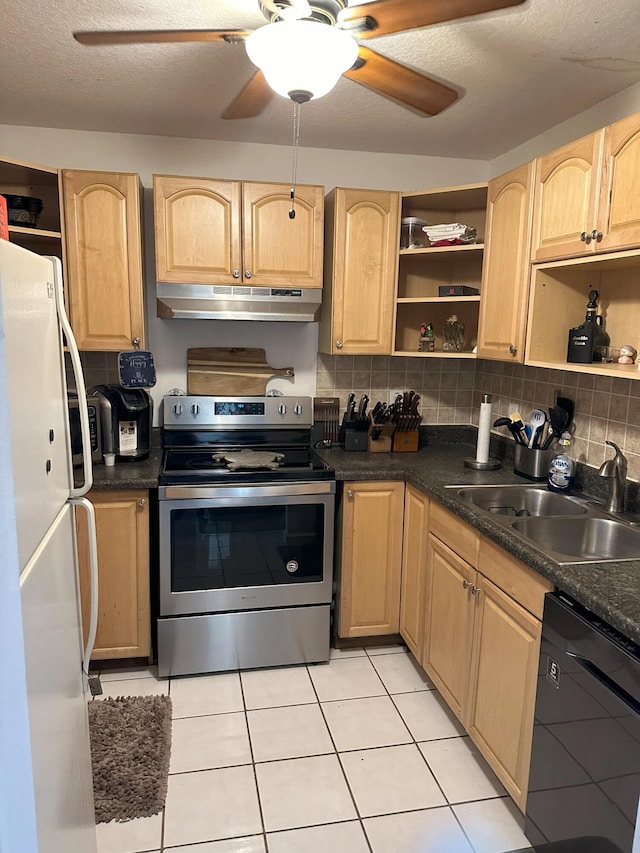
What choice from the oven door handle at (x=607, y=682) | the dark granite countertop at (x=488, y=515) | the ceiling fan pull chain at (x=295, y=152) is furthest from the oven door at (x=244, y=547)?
the oven door handle at (x=607, y=682)

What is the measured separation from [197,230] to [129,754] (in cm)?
211

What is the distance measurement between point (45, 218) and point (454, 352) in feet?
6.64

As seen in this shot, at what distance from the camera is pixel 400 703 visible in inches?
95.2

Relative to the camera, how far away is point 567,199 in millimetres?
2010

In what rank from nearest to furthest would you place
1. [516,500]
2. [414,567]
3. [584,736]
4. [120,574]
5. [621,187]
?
[584,736], [621,187], [516,500], [120,574], [414,567]

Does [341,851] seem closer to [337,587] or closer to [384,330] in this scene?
[337,587]

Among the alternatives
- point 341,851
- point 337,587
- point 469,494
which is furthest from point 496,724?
point 337,587

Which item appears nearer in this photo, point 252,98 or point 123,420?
point 252,98

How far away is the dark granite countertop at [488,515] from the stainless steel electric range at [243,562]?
27cm

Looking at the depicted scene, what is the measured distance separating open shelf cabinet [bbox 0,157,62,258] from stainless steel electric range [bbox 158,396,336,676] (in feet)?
3.56

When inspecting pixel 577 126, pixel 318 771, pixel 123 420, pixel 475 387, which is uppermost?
pixel 577 126

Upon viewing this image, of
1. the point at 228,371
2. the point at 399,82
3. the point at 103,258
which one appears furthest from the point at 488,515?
the point at 103,258

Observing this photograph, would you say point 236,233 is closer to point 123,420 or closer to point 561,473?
point 123,420

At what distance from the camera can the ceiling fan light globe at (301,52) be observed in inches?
51.3
